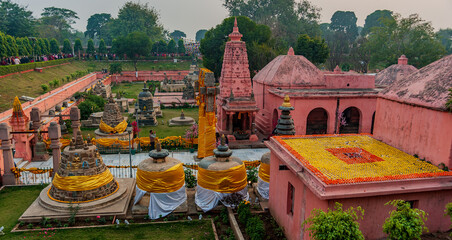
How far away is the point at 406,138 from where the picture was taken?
9664 mm

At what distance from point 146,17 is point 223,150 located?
7549cm

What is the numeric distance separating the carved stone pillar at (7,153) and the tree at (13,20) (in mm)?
50150

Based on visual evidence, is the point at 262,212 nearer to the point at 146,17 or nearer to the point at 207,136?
the point at 207,136

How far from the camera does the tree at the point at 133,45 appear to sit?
6284 centimetres

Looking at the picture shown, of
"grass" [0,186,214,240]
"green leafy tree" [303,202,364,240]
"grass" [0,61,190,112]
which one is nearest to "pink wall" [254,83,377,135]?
"grass" [0,186,214,240]

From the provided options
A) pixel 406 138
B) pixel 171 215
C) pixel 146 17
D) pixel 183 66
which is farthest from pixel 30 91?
pixel 146 17

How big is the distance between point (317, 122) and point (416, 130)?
13.4 metres

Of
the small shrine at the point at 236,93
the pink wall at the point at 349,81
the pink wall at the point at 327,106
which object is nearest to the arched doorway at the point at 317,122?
the pink wall at the point at 327,106

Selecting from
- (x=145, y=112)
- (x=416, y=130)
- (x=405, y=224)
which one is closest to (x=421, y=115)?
(x=416, y=130)

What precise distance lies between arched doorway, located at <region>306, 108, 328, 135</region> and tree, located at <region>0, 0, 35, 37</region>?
53752 mm

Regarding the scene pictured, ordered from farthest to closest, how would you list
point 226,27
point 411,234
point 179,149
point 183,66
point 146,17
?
point 146,17
point 183,66
point 226,27
point 179,149
point 411,234

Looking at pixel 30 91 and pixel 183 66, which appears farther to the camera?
→ pixel 183 66

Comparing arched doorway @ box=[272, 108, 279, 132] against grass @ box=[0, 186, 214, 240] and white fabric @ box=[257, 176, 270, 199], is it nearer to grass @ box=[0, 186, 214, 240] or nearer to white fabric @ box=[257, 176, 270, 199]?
white fabric @ box=[257, 176, 270, 199]

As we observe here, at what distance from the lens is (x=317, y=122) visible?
2262cm
